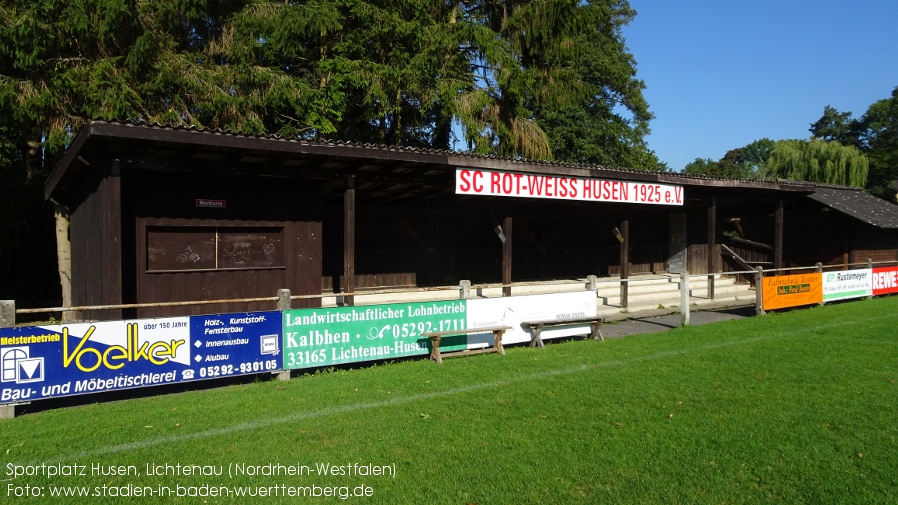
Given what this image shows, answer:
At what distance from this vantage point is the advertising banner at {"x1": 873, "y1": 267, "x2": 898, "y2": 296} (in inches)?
700

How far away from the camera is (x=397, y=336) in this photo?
891 cm

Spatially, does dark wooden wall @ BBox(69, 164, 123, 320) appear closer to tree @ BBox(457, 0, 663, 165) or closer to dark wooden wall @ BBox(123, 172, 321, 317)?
dark wooden wall @ BBox(123, 172, 321, 317)

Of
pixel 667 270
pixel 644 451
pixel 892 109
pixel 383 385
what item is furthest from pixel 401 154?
pixel 892 109

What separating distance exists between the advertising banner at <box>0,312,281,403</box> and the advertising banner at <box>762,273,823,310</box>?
11692 mm

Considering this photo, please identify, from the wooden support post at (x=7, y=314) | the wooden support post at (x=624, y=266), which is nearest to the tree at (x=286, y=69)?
the wooden support post at (x=7, y=314)

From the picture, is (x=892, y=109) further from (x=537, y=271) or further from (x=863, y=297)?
(x=537, y=271)

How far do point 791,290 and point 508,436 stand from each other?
1237 centimetres

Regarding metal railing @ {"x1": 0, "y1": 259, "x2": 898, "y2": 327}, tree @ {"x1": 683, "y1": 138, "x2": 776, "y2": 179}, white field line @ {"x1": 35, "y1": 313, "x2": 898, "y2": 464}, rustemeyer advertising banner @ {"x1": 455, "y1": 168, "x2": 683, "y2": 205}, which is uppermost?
tree @ {"x1": 683, "y1": 138, "x2": 776, "y2": 179}

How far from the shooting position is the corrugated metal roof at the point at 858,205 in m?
19.4

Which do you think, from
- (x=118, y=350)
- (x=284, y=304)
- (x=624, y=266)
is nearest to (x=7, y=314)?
(x=118, y=350)

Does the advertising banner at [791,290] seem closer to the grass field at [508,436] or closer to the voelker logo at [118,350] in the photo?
the grass field at [508,436]

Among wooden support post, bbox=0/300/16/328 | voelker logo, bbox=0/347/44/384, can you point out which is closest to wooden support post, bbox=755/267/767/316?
voelker logo, bbox=0/347/44/384

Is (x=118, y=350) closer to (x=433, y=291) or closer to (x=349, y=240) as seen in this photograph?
(x=349, y=240)

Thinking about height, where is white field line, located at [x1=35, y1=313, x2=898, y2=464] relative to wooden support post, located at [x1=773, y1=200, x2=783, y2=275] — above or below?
below
